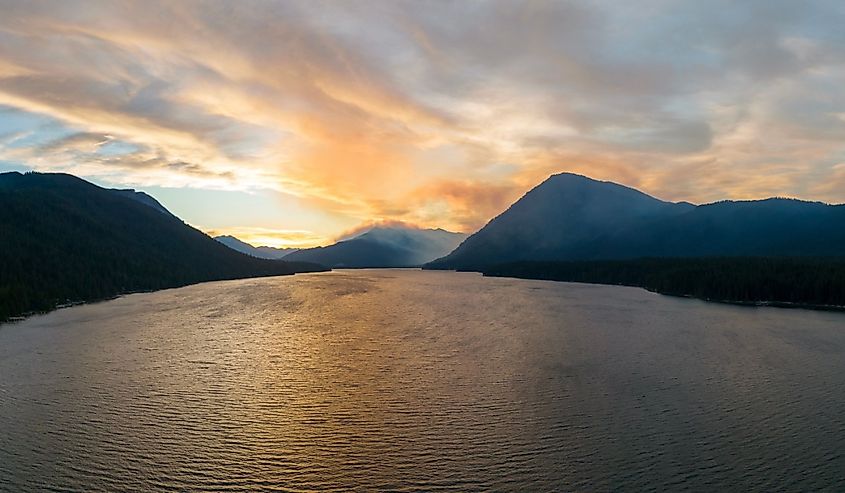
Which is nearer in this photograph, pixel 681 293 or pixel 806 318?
pixel 806 318

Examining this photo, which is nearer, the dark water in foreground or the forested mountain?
the dark water in foreground

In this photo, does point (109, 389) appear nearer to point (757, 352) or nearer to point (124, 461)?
point (124, 461)

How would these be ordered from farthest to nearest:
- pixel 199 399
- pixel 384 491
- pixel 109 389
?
pixel 109 389 < pixel 199 399 < pixel 384 491

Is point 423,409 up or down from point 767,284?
down

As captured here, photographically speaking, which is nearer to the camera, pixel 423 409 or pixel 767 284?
pixel 423 409

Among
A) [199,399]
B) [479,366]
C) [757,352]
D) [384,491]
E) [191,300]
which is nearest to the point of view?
[384,491]

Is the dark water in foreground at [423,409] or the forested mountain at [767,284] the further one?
the forested mountain at [767,284]

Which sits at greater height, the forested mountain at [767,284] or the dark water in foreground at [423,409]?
the forested mountain at [767,284]

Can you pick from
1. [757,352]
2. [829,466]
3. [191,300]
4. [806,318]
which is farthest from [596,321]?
[191,300]
